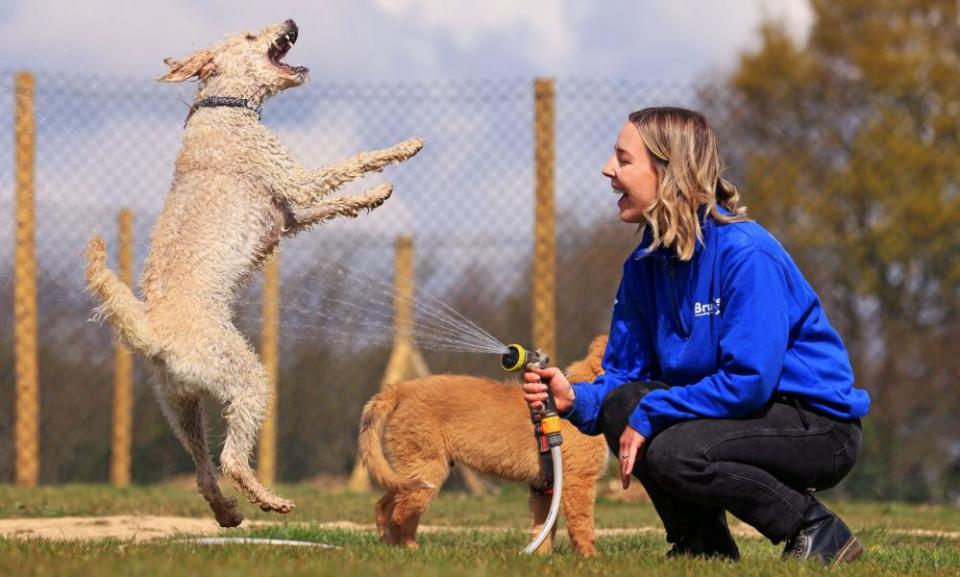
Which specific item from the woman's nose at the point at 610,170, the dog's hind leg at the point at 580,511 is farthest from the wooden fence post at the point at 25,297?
the woman's nose at the point at 610,170

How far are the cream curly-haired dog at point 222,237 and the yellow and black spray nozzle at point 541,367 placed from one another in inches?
47.5

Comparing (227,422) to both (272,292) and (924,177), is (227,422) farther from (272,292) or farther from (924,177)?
(924,177)

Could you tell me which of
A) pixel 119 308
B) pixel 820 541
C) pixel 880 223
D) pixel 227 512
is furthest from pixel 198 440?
pixel 880 223

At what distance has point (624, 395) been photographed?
4684mm

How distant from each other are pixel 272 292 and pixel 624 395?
592 centimetres

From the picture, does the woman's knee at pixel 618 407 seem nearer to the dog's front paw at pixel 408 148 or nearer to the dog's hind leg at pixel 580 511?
the dog's hind leg at pixel 580 511

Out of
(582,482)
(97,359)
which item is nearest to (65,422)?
(97,359)

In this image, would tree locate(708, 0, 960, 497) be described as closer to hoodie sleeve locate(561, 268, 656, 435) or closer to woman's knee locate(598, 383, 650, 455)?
hoodie sleeve locate(561, 268, 656, 435)

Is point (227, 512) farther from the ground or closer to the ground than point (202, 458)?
closer to the ground

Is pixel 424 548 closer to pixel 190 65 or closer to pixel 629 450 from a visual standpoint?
pixel 629 450

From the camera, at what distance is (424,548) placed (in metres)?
4.90

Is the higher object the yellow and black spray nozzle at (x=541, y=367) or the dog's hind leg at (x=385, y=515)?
the yellow and black spray nozzle at (x=541, y=367)

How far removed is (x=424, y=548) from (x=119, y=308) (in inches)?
61.2

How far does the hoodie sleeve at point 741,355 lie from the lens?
14.0 ft
